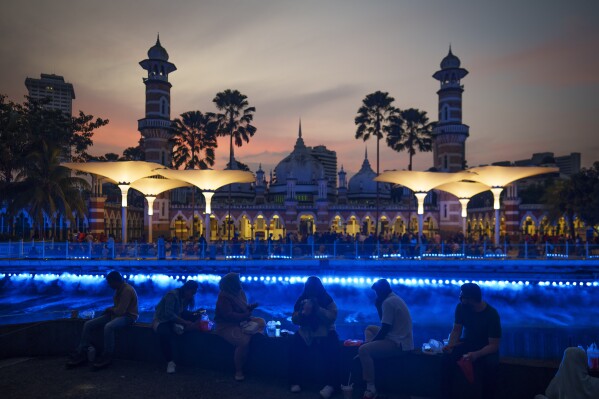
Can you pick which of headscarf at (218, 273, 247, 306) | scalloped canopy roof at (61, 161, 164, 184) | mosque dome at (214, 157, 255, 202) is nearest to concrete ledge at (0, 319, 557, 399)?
headscarf at (218, 273, 247, 306)

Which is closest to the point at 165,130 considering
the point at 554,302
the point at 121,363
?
the point at 554,302

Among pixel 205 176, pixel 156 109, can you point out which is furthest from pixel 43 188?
pixel 156 109

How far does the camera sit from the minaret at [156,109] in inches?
1823

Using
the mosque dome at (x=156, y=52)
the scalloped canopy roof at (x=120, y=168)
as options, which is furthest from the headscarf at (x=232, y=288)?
the mosque dome at (x=156, y=52)

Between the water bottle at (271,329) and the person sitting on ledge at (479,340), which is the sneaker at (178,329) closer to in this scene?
the water bottle at (271,329)

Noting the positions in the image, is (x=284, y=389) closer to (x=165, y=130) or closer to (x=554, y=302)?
(x=554, y=302)

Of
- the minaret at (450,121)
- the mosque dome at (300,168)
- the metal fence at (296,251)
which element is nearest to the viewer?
the metal fence at (296,251)

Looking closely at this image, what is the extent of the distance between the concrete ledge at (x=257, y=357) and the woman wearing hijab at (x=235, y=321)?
0.69ft

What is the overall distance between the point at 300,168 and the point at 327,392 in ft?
204

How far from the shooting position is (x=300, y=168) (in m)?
68.8

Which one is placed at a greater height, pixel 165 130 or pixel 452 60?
pixel 452 60

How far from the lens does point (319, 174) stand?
2758 inches

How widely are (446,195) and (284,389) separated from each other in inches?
1712

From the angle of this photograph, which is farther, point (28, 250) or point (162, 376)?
point (28, 250)
